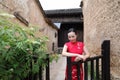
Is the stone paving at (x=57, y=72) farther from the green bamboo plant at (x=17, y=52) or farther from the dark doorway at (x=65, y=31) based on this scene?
the dark doorway at (x=65, y=31)

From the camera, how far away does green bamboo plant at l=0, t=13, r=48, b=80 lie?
275 centimetres

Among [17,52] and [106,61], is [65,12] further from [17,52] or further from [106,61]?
[17,52]

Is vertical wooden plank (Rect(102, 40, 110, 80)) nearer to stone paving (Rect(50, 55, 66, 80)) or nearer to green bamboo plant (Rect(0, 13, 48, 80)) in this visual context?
green bamboo plant (Rect(0, 13, 48, 80))

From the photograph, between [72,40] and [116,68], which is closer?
[72,40]

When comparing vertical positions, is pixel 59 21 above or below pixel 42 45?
above

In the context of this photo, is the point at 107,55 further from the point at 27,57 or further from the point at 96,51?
the point at 27,57

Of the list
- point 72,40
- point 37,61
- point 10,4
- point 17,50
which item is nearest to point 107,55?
point 72,40

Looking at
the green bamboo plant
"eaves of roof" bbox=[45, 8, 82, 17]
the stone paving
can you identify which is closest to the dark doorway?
"eaves of roof" bbox=[45, 8, 82, 17]

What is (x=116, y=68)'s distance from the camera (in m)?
3.86

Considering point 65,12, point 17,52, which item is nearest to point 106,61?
point 17,52

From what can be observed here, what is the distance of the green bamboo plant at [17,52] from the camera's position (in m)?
2.75

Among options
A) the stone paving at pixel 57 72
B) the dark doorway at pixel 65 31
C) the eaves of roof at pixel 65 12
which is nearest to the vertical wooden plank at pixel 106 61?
the stone paving at pixel 57 72

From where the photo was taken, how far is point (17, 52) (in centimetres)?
300

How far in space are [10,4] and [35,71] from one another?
2.84 m
